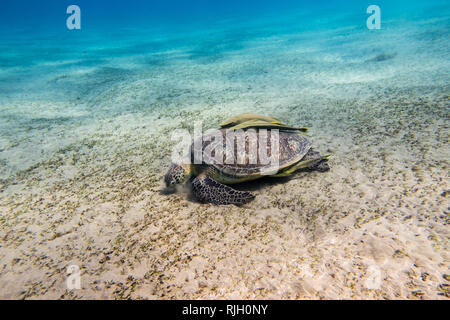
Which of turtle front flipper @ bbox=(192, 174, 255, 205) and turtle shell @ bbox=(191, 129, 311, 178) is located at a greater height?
turtle shell @ bbox=(191, 129, 311, 178)

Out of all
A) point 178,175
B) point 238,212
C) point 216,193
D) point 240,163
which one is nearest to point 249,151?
point 240,163

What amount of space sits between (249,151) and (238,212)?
979 millimetres

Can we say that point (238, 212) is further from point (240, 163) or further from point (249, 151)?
point (249, 151)

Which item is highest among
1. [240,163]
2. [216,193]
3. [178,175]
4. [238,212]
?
[240,163]

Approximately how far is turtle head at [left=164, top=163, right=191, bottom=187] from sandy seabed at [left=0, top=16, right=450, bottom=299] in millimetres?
234

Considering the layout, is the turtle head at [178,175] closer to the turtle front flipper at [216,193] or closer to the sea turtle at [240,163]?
the sea turtle at [240,163]

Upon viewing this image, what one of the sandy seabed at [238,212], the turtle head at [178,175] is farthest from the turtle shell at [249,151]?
the sandy seabed at [238,212]

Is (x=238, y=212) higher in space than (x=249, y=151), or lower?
lower

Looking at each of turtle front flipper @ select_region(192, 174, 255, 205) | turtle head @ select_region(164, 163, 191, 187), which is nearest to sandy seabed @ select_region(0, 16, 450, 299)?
turtle front flipper @ select_region(192, 174, 255, 205)

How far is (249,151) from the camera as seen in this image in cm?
353

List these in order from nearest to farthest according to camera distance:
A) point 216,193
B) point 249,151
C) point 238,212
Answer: point 238,212 < point 216,193 < point 249,151

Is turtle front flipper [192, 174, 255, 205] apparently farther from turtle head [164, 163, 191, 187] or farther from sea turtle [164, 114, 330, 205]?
turtle head [164, 163, 191, 187]

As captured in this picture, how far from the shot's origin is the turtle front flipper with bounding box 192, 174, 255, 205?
327cm
